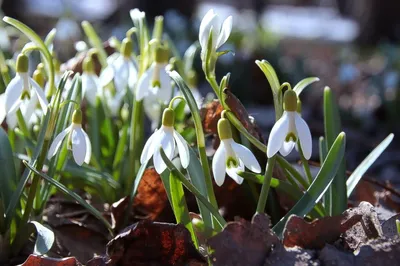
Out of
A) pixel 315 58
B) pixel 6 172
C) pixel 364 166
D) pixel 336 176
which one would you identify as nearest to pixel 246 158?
pixel 336 176

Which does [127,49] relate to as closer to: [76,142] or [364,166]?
[76,142]

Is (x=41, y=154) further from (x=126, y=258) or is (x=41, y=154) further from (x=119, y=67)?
(x=119, y=67)

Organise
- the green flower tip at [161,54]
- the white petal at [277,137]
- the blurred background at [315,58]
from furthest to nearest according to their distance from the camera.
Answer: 1. the blurred background at [315,58]
2. the green flower tip at [161,54]
3. the white petal at [277,137]

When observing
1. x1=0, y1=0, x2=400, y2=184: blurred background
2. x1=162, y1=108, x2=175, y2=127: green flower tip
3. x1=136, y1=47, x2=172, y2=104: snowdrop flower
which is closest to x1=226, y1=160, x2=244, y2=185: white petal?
x1=162, y1=108, x2=175, y2=127: green flower tip

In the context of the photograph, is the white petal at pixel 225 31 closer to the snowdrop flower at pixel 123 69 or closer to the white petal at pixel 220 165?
the white petal at pixel 220 165

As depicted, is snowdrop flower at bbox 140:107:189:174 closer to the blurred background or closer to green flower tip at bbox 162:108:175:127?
green flower tip at bbox 162:108:175:127

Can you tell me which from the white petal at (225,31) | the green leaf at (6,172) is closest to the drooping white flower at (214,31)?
the white petal at (225,31)

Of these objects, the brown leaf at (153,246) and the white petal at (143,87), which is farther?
the white petal at (143,87)
